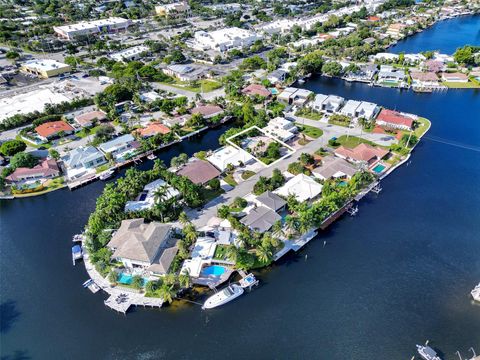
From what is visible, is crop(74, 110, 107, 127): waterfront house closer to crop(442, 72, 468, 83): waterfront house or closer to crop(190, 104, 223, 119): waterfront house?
crop(190, 104, 223, 119): waterfront house

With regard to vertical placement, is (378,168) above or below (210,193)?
below

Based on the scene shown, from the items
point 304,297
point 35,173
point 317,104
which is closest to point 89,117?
point 35,173

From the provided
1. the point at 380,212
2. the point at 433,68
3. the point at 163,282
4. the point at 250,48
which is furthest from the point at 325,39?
the point at 163,282

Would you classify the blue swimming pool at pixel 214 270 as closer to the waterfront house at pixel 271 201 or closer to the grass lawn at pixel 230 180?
the waterfront house at pixel 271 201

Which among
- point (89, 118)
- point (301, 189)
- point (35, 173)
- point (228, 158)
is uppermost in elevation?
point (89, 118)

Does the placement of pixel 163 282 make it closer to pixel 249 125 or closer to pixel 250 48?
pixel 249 125

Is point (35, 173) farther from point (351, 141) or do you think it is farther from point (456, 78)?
point (456, 78)
